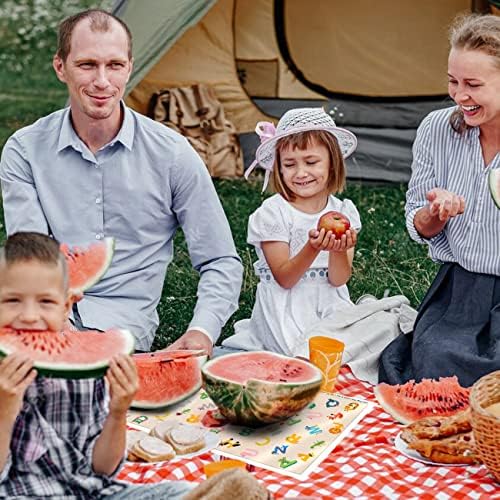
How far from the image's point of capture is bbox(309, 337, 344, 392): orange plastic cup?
3760 mm

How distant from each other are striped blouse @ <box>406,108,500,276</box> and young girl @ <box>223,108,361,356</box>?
13.3 inches

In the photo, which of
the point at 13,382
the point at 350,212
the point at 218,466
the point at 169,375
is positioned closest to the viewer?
the point at 13,382

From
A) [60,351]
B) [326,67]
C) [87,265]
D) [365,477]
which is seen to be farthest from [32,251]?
[326,67]

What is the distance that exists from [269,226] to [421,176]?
2.25 feet

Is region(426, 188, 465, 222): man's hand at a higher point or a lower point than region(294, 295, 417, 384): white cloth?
higher

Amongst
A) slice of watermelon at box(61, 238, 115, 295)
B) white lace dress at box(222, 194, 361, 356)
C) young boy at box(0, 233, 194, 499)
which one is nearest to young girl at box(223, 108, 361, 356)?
white lace dress at box(222, 194, 361, 356)

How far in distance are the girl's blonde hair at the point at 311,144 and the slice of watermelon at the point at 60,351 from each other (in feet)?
6.21

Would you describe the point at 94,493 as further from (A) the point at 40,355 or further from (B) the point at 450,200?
(B) the point at 450,200

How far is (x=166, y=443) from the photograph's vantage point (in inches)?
128

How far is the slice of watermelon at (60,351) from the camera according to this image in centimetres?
238

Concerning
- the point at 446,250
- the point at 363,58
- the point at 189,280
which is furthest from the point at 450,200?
the point at 363,58

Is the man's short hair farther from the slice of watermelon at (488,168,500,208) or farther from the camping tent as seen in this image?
the camping tent

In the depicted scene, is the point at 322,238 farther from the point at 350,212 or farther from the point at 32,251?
the point at 32,251

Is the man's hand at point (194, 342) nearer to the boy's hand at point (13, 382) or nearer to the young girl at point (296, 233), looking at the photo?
the young girl at point (296, 233)
